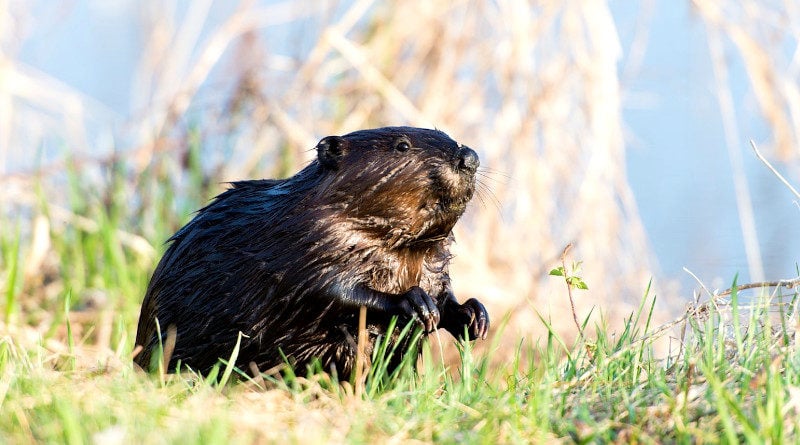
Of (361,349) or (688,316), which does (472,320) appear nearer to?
(361,349)

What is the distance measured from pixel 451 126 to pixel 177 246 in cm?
288

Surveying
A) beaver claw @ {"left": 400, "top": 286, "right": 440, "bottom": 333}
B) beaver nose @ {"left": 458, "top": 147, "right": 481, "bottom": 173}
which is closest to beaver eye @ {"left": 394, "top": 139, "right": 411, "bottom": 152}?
beaver nose @ {"left": 458, "top": 147, "right": 481, "bottom": 173}

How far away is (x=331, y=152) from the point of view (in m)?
3.08

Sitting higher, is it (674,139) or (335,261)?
(674,139)

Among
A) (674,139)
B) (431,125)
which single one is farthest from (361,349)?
(674,139)

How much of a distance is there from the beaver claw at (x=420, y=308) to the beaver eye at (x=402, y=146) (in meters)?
0.40

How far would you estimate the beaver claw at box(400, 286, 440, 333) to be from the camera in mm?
2840

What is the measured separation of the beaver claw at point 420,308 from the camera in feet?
9.32

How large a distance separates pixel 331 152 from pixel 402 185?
0.22 metres

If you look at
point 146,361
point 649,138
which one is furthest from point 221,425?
point 649,138

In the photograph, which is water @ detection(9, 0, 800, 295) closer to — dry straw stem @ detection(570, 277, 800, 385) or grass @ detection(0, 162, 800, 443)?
dry straw stem @ detection(570, 277, 800, 385)

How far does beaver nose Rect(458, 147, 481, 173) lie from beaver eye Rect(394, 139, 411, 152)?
14 cm

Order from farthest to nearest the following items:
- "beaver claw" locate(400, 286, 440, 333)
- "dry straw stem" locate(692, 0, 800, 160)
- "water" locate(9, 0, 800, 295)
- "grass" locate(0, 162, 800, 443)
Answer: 1. "water" locate(9, 0, 800, 295)
2. "dry straw stem" locate(692, 0, 800, 160)
3. "beaver claw" locate(400, 286, 440, 333)
4. "grass" locate(0, 162, 800, 443)

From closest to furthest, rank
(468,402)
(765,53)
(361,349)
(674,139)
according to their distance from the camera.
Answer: (468,402), (361,349), (765,53), (674,139)
